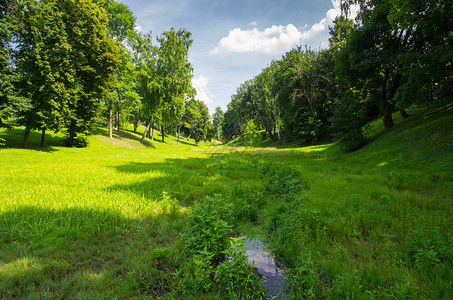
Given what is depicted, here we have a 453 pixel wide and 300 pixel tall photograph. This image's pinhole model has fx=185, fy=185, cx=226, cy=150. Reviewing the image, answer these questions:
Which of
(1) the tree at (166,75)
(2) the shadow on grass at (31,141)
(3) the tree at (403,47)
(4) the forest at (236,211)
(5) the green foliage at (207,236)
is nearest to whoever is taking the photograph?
(4) the forest at (236,211)

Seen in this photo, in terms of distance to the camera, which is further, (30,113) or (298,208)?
(30,113)

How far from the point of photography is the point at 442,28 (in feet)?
43.1

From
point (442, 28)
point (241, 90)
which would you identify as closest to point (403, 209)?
point (442, 28)

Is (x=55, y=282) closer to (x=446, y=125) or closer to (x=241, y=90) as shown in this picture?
(x=446, y=125)

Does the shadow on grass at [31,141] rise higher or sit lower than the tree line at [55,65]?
lower

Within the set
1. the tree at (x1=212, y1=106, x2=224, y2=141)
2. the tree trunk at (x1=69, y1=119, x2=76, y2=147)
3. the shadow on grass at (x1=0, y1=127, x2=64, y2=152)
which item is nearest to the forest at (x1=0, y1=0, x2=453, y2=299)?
the shadow on grass at (x1=0, y1=127, x2=64, y2=152)

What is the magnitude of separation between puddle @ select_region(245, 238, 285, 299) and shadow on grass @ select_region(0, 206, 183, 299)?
1.58 metres

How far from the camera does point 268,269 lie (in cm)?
355

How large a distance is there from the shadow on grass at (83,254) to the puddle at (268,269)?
5.18 feet

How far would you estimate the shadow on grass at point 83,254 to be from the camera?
270 centimetres

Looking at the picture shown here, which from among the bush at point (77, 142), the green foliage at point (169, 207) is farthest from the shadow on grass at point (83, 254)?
the bush at point (77, 142)

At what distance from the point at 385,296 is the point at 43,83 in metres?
27.2

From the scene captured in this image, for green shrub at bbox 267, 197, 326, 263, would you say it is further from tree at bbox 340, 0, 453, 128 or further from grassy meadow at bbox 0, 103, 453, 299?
tree at bbox 340, 0, 453, 128

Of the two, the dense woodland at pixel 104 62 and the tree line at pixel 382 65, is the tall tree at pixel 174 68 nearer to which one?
the dense woodland at pixel 104 62
